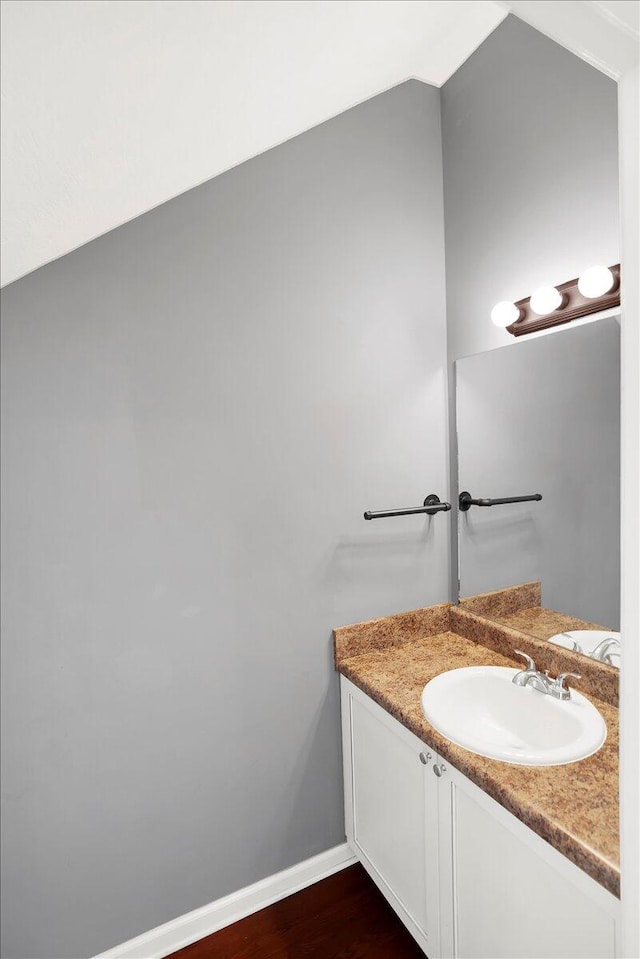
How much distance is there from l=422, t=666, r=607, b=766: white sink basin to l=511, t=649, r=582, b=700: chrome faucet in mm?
17

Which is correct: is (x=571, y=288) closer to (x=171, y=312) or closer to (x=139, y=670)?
(x=171, y=312)

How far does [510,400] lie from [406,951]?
1.72 meters

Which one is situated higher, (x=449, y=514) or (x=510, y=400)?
(x=510, y=400)

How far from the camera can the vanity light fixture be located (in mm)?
1249

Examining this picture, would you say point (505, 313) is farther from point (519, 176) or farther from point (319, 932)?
point (319, 932)

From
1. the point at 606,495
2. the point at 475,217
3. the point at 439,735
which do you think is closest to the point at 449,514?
the point at 606,495

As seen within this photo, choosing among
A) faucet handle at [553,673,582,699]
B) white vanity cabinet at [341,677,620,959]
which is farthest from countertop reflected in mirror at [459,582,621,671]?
white vanity cabinet at [341,677,620,959]

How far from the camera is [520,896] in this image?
1006 millimetres

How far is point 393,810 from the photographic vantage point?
4.75ft

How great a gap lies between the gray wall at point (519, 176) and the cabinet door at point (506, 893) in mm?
861

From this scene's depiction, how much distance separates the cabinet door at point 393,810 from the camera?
1.30m

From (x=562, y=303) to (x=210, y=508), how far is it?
1.19 meters

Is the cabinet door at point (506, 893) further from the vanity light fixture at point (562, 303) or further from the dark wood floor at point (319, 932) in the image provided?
the vanity light fixture at point (562, 303)

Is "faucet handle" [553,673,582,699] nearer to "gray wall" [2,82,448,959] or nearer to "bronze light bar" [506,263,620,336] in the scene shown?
"gray wall" [2,82,448,959]
